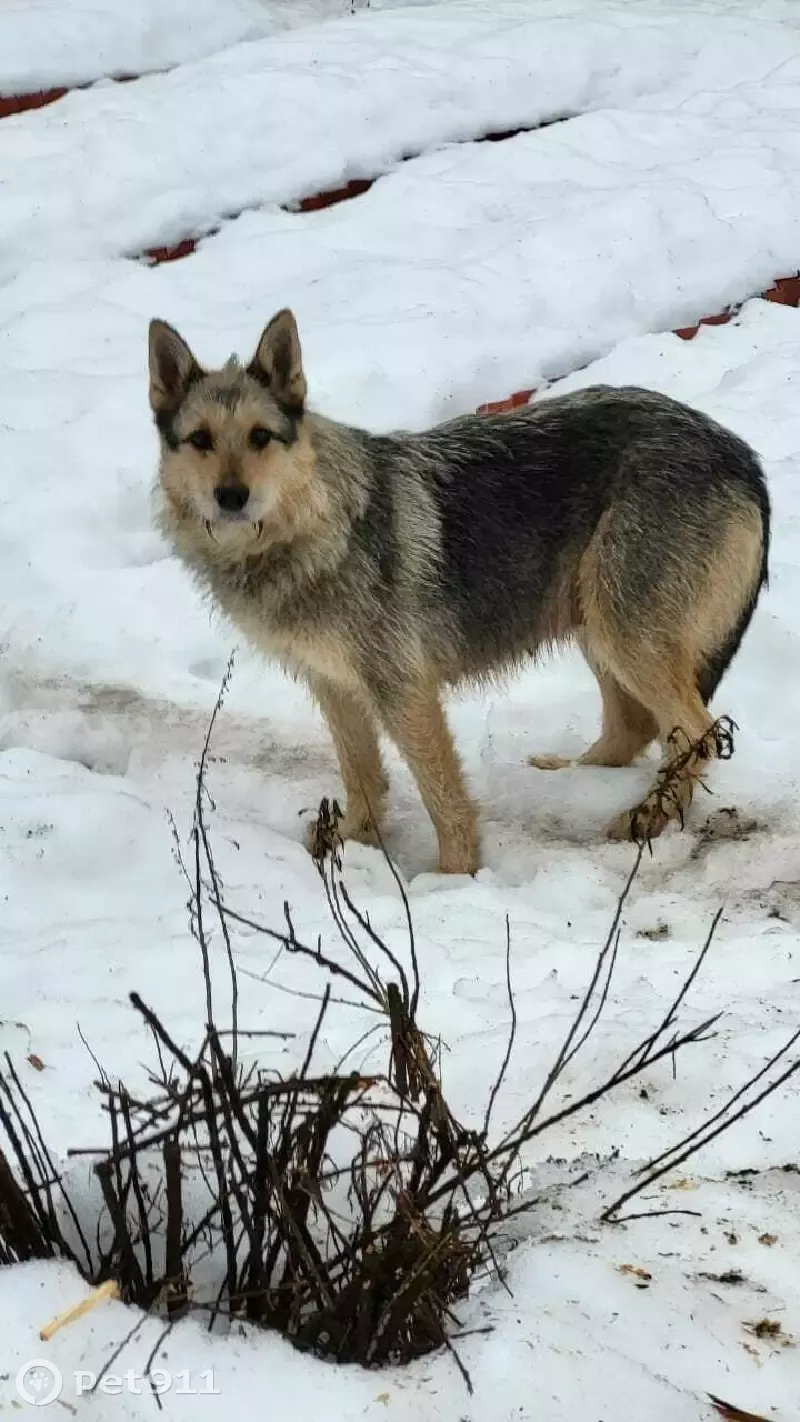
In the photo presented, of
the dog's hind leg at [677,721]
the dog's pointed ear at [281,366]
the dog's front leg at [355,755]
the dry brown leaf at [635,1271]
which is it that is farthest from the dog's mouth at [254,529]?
the dry brown leaf at [635,1271]

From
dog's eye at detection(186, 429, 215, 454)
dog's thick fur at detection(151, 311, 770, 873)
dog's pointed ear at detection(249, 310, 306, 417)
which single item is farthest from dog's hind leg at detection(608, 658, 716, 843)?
dog's eye at detection(186, 429, 215, 454)

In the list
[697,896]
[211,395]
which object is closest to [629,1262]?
[697,896]

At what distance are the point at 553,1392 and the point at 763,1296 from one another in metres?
0.50

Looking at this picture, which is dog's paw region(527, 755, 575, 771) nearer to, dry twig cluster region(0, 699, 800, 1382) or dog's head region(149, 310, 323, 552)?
dog's head region(149, 310, 323, 552)

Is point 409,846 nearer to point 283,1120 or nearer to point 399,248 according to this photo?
point 283,1120

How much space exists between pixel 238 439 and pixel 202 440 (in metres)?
0.13

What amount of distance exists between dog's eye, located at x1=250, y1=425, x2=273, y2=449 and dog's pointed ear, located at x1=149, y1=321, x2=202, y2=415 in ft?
1.09

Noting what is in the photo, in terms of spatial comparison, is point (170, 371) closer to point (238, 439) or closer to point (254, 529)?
point (238, 439)

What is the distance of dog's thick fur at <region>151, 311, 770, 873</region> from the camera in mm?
4113

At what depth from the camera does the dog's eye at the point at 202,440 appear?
386 centimetres

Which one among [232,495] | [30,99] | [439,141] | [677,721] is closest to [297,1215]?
[232,495]

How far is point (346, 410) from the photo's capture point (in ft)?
22.6

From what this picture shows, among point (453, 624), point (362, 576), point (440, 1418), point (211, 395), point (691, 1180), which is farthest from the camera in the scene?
point (453, 624)

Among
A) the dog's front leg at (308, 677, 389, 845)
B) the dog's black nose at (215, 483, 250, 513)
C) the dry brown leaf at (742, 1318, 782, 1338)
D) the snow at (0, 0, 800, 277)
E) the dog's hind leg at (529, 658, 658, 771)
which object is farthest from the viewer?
the snow at (0, 0, 800, 277)
